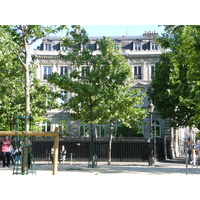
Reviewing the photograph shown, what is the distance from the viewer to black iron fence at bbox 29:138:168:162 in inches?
1323

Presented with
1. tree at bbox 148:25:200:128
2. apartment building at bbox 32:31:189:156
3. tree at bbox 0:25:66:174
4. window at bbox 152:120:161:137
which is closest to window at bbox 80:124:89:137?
apartment building at bbox 32:31:189:156

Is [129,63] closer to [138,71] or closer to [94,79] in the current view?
[138,71]

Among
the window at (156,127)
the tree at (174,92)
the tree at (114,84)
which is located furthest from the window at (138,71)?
the tree at (114,84)

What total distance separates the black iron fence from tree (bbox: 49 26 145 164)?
15.1ft

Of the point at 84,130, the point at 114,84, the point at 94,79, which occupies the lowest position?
the point at 84,130

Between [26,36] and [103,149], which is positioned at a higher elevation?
[26,36]

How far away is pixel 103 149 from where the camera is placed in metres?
34.0

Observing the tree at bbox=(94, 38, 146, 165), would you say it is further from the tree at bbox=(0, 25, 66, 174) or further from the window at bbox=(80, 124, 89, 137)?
the window at bbox=(80, 124, 89, 137)

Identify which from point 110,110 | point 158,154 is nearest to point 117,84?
point 110,110

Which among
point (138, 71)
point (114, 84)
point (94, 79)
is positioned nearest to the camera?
point (94, 79)

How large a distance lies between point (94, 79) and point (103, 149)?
380 inches

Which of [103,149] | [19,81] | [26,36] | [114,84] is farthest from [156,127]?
[26,36]

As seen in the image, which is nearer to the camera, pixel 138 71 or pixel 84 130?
pixel 84 130
